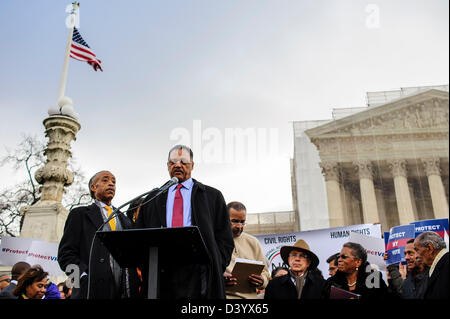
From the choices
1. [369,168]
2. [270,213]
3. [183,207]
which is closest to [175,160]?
[183,207]

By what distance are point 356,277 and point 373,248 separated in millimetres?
2316

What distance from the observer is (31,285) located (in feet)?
16.0

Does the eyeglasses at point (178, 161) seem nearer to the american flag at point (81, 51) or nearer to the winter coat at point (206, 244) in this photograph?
the winter coat at point (206, 244)

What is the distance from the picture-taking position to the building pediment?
2130cm

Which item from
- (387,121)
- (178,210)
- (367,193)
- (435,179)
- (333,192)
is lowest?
(178,210)

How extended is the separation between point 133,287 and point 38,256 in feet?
16.4

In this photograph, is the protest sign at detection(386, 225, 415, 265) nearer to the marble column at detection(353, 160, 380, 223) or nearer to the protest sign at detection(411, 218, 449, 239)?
the protest sign at detection(411, 218, 449, 239)

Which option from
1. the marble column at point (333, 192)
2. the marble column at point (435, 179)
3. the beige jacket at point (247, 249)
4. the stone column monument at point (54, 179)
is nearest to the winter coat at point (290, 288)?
the beige jacket at point (247, 249)

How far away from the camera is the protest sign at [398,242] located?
7.41 m

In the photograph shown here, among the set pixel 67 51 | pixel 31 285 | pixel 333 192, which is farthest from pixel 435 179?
pixel 31 285

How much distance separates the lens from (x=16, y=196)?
22.1 metres

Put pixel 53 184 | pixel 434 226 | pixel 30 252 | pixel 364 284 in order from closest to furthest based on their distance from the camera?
pixel 364 284
pixel 434 226
pixel 30 252
pixel 53 184

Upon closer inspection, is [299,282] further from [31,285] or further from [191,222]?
[31,285]

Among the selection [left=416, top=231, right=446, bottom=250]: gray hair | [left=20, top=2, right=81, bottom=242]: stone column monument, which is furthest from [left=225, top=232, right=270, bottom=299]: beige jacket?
[left=20, top=2, right=81, bottom=242]: stone column monument
